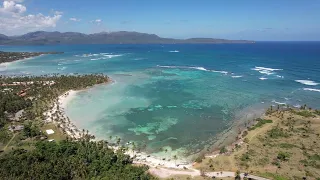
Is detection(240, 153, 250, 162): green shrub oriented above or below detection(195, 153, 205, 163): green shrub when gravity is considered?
above

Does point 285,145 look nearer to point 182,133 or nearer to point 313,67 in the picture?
point 182,133

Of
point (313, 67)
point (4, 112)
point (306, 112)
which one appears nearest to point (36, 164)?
point (4, 112)

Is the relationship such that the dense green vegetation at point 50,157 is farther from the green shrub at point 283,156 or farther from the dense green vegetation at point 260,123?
the dense green vegetation at point 260,123

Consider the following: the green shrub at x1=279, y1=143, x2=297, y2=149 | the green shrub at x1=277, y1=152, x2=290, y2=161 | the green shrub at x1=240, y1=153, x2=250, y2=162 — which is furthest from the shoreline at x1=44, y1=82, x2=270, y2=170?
the green shrub at x1=277, y1=152, x2=290, y2=161

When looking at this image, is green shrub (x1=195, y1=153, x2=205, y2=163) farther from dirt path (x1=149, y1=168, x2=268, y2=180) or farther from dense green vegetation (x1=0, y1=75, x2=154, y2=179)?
dense green vegetation (x1=0, y1=75, x2=154, y2=179)

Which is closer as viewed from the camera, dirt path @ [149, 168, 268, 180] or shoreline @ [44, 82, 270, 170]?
dirt path @ [149, 168, 268, 180]

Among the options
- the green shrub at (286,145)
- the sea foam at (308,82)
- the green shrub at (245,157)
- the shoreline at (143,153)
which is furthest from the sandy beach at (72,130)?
the sea foam at (308,82)

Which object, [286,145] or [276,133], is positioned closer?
[286,145]

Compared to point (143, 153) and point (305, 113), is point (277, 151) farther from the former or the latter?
point (143, 153)

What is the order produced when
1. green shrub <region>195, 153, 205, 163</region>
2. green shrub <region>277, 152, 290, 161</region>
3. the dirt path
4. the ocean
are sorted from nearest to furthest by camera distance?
the dirt path, green shrub <region>277, 152, 290, 161</region>, green shrub <region>195, 153, 205, 163</region>, the ocean

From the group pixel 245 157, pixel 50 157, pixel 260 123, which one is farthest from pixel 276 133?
pixel 50 157

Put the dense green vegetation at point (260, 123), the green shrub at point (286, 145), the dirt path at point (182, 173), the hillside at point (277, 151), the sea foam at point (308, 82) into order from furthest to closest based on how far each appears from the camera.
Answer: the sea foam at point (308, 82) → the dense green vegetation at point (260, 123) → the green shrub at point (286, 145) → the hillside at point (277, 151) → the dirt path at point (182, 173)
